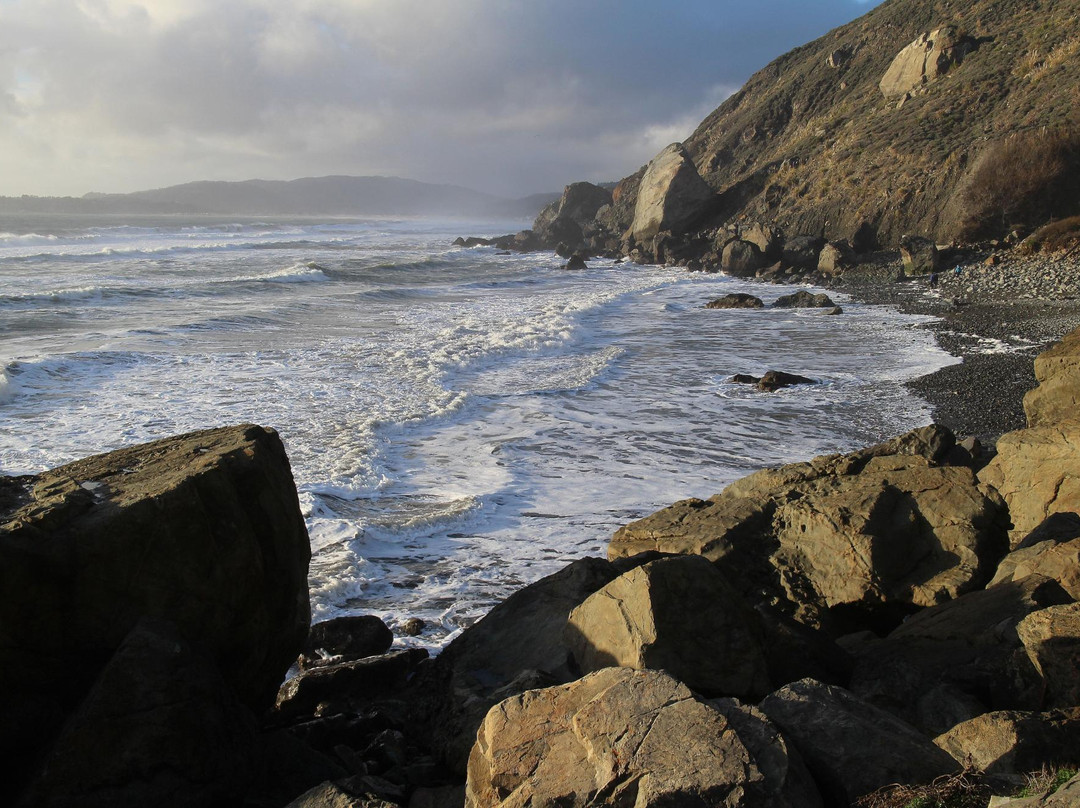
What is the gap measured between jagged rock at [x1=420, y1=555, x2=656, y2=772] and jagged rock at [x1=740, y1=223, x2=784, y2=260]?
31962mm

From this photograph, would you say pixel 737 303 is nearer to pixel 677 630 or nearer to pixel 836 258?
pixel 836 258

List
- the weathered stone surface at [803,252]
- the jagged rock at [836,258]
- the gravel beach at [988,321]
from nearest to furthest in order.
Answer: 1. the gravel beach at [988,321]
2. the jagged rock at [836,258]
3. the weathered stone surface at [803,252]

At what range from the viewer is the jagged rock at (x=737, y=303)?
2492 centimetres

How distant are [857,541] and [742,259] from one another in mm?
31458

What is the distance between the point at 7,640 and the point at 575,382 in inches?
450

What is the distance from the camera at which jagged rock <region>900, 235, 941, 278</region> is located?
2644cm

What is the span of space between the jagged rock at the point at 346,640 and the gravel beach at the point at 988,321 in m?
7.51

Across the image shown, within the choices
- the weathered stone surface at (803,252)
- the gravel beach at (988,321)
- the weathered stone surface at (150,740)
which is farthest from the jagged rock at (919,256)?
the weathered stone surface at (150,740)

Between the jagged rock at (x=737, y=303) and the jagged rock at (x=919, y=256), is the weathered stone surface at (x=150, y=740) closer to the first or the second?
the jagged rock at (x=737, y=303)

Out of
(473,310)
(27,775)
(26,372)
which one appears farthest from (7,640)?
(473,310)

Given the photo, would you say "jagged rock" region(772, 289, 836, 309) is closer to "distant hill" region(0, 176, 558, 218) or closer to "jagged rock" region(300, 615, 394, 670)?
"jagged rock" region(300, 615, 394, 670)

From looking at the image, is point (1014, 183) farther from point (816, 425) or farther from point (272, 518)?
point (272, 518)

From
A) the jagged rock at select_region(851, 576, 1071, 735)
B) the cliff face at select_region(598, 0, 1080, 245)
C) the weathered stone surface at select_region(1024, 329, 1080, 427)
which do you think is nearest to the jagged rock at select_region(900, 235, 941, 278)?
the cliff face at select_region(598, 0, 1080, 245)

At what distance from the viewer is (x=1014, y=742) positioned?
117 inches
